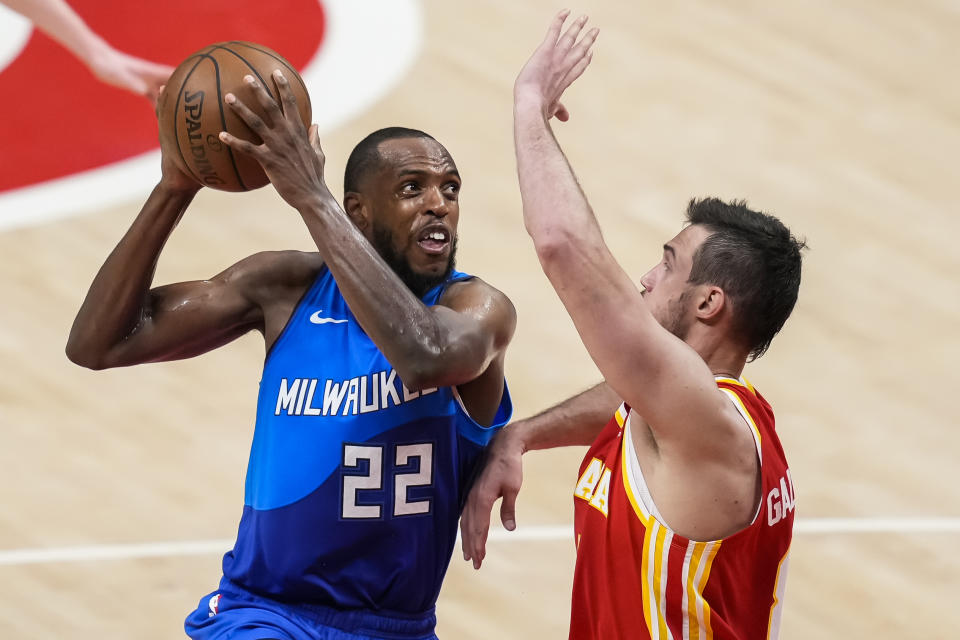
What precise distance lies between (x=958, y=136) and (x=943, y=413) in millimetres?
3056

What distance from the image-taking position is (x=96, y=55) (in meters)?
6.34

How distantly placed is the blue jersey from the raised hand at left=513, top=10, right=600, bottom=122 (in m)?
1.06

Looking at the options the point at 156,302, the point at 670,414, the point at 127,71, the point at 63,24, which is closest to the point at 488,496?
the point at 670,414

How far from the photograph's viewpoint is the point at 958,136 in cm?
1002

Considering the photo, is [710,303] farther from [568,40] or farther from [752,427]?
[568,40]

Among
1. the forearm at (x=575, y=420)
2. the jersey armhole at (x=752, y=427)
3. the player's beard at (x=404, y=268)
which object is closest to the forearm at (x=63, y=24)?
the player's beard at (x=404, y=268)

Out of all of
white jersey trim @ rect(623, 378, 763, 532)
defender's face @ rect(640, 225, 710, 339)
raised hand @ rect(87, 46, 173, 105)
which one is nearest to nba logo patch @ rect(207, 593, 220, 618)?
white jersey trim @ rect(623, 378, 763, 532)

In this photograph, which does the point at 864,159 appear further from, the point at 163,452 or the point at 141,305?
the point at 141,305

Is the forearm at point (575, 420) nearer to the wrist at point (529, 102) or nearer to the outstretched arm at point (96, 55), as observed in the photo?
the wrist at point (529, 102)

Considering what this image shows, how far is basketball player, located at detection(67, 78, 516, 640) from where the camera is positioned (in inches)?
162

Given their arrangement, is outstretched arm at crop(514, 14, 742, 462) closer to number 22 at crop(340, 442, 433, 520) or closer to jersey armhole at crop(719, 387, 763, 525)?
jersey armhole at crop(719, 387, 763, 525)

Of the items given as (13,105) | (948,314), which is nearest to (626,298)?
(948,314)

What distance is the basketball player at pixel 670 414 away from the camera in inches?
132

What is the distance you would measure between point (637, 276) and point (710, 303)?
4480 mm
